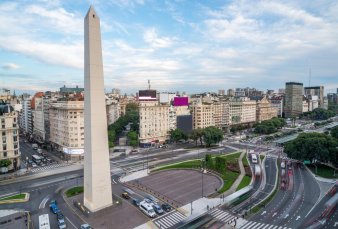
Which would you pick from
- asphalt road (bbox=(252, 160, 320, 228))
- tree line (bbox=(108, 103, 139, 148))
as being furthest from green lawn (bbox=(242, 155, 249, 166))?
tree line (bbox=(108, 103, 139, 148))

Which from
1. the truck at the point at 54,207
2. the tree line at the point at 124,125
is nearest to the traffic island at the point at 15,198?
the truck at the point at 54,207

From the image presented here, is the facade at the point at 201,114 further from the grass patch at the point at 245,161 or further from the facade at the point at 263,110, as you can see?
the facade at the point at 263,110

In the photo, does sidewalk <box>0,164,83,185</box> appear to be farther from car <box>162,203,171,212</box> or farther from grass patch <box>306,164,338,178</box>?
grass patch <box>306,164,338,178</box>

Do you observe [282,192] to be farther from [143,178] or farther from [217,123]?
[217,123]

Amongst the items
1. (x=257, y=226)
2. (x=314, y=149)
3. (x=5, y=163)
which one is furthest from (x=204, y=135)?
(x=5, y=163)

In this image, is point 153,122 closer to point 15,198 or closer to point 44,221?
point 15,198

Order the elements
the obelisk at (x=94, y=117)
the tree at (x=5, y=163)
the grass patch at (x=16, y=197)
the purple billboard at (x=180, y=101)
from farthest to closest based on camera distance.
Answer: the purple billboard at (x=180, y=101) → the tree at (x=5, y=163) → the grass patch at (x=16, y=197) → the obelisk at (x=94, y=117)
